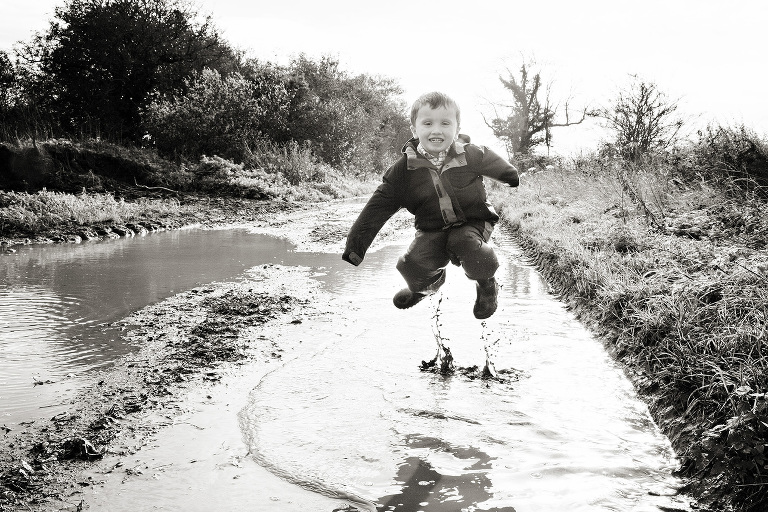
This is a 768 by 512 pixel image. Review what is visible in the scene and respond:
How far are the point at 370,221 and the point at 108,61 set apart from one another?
Result: 28759 millimetres

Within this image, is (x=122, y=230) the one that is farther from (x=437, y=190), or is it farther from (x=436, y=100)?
(x=436, y=100)

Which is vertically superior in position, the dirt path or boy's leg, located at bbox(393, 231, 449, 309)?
boy's leg, located at bbox(393, 231, 449, 309)

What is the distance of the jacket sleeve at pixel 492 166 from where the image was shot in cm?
455

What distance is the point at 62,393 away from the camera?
13.6ft

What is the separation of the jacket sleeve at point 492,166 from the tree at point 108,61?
27.0 metres

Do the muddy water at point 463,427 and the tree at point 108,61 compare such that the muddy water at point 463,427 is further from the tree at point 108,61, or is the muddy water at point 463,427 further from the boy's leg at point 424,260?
the tree at point 108,61

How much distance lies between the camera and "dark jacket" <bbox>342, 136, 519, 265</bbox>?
458 cm

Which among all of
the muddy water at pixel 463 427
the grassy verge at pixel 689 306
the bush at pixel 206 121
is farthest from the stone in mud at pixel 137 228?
the bush at pixel 206 121

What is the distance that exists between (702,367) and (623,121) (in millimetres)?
13409

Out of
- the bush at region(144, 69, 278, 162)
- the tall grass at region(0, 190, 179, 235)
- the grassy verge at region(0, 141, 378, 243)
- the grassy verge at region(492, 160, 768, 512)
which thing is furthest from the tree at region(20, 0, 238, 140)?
the grassy verge at region(492, 160, 768, 512)

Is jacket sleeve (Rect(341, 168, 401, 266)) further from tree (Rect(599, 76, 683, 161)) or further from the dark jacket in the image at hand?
tree (Rect(599, 76, 683, 161))

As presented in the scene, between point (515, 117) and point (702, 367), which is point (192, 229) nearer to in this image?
point (702, 367)

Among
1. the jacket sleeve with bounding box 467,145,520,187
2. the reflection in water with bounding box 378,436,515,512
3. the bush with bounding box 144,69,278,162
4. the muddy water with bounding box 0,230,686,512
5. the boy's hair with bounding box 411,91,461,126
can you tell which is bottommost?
the reflection in water with bounding box 378,436,515,512

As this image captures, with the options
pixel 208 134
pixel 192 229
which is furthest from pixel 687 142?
pixel 208 134
